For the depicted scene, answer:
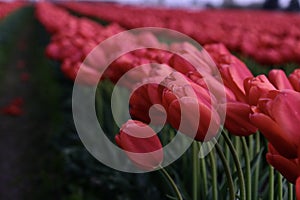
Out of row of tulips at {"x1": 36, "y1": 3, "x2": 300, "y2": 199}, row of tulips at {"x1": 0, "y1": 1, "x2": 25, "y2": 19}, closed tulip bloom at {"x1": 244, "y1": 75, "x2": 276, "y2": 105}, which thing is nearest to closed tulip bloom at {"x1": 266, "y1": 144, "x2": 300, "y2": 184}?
row of tulips at {"x1": 36, "y1": 3, "x2": 300, "y2": 199}

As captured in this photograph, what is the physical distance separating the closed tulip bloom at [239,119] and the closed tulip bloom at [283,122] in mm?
189

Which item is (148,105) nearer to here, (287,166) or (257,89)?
(257,89)

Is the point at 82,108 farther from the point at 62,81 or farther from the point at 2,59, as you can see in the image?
the point at 2,59

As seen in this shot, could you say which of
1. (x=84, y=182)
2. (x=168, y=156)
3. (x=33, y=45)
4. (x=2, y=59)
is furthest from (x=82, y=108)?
(x=33, y=45)

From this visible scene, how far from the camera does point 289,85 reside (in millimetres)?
1344

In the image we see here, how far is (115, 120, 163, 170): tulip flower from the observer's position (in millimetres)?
1202

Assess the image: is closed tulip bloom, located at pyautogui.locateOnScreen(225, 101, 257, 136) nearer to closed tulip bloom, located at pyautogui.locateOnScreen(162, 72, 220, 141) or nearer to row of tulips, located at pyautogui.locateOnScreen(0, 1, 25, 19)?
closed tulip bloom, located at pyautogui.locateOnScreen(162, 72, 220, 141)

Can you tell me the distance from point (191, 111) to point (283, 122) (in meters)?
0.22

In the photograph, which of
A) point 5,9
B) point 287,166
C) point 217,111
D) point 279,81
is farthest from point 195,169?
point 5,9

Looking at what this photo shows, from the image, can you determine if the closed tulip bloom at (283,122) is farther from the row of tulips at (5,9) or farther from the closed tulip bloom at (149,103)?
the row of tulips at (5,9)

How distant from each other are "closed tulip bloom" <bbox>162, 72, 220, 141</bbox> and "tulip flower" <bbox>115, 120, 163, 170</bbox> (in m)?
0.10

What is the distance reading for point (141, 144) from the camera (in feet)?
3.96

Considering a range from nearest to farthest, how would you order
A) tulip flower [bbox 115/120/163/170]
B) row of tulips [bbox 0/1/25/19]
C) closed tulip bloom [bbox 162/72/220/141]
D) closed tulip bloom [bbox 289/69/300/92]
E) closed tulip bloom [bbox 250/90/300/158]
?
closed tulip bloom [bbox 250/90/300/158] → closed tulip bloom [bbox 162/72/220/141] → tulip flower [bbox 115/120/163/170] → closed tulip bloom [bbox 289/69/300/92] → row of tulips [bbox 0/1/25/19]

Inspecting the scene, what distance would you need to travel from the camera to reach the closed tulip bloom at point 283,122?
912 mm
